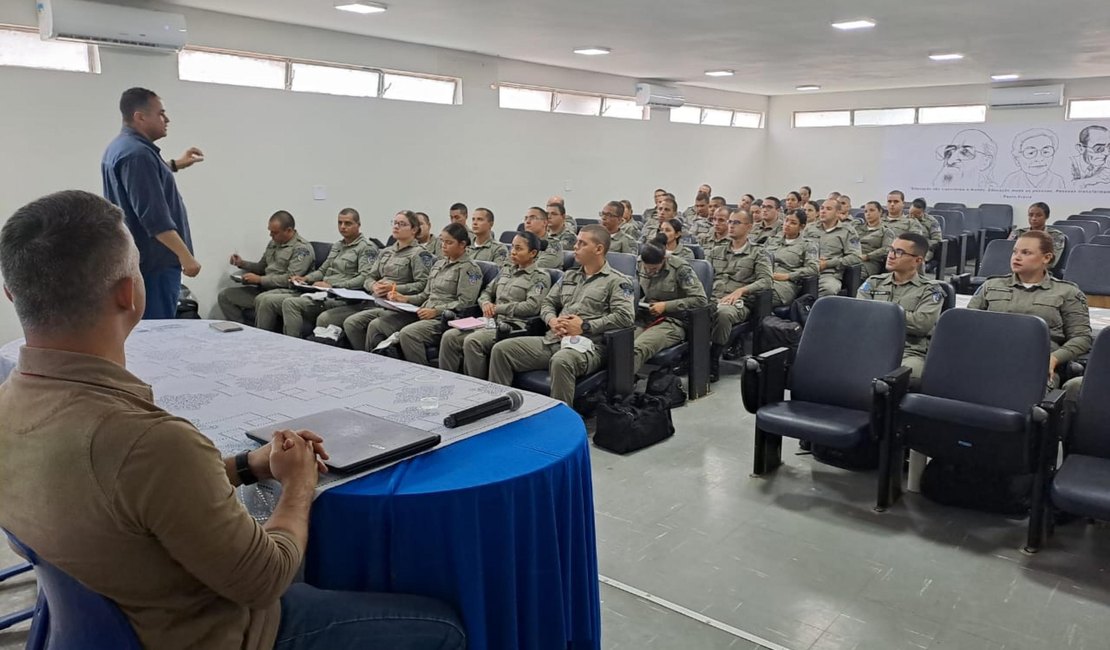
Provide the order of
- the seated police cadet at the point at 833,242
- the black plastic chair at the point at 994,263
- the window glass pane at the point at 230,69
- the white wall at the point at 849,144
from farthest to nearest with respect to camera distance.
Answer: the white wall at the point at 849,144
the seated police cadet at the point at 833,242
the window glass pane at the point at 230,69
the black plastic chair at the point at 994,263

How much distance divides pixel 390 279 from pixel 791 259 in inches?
128

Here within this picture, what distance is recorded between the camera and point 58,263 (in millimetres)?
1211

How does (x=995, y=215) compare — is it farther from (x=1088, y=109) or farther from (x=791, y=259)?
(x=791, y=259)

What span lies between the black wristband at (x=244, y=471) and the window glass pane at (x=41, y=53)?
18.0ft

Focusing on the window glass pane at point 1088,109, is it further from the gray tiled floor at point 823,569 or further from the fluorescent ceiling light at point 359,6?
the gray tiled floor at point 823,569

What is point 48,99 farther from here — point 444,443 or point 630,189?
point 630,189

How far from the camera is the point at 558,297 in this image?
15.5 ft

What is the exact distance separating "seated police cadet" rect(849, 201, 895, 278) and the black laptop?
19.4ft

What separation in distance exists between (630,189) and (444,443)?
999 cm

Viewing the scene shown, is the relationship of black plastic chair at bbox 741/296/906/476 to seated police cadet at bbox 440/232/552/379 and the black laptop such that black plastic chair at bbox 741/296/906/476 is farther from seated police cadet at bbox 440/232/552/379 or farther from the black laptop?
the black laptop

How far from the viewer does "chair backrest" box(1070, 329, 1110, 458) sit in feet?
9.52

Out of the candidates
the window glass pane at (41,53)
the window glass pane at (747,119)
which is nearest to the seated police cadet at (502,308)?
the window glass pane at (41,53)

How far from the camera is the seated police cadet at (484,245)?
20.9 ft


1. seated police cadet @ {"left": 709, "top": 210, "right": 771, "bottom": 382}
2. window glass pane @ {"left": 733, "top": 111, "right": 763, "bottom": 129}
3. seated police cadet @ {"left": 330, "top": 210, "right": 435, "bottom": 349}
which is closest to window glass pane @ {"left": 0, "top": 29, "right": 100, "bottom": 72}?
seated police cadet @ {"left": 330, "top": 210, "right": 435, "bottom": 349}
